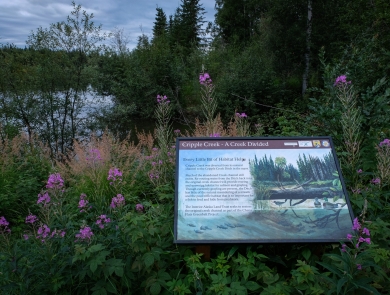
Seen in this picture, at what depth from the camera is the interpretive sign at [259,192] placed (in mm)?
2355

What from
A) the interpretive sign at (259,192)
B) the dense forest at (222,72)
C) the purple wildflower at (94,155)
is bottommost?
the interpretive sign at (259,192)

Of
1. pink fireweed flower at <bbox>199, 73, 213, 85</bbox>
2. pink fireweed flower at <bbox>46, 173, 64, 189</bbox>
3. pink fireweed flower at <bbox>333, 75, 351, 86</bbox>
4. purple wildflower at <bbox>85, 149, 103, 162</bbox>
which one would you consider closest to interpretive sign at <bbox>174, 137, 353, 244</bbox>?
pink fireweed flower at <bbox>46, 173, 64, 189</bbox>

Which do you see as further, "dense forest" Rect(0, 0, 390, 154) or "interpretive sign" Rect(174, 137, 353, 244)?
"dense forest" Rect(0, 0, 390, 154)

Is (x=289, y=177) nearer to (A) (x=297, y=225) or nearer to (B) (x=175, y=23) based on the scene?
(A) (x=297, y=225)

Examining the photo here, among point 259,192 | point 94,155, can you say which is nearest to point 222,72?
point 94,155

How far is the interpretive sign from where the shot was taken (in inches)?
92.7

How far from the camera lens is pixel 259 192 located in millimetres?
2549

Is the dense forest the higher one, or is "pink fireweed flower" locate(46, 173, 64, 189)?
the dense forest

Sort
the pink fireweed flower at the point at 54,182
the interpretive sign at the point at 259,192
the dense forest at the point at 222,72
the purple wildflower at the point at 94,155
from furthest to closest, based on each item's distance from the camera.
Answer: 1. the dense forest at the point at 222,72
2. the purple wildflower at the point at 94,155
3. the pink fireweed flower at the point at 54,182
4. the interpretive sign at the point at 259,192

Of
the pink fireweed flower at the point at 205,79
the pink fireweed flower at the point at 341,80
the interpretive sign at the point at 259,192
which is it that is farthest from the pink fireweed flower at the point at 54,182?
the pink fireweed flower at the point at 341,80

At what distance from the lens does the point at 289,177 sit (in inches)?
104

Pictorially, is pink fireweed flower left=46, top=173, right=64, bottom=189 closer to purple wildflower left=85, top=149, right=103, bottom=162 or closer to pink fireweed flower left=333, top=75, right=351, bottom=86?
purple wildflower left=85, top=149, right=103, bottom=162

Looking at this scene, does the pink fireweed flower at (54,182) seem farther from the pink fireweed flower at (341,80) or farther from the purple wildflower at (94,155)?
the pink fireweed flower at (341,80)

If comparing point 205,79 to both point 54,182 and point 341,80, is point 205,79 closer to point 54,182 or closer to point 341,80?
point 341,80
